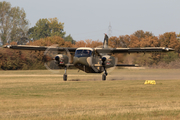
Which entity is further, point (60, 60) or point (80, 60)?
point (60, 60)

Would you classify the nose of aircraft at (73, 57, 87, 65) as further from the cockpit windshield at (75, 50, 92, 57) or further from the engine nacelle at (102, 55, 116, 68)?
the engine nacelle at (102, 55, 116, 68)

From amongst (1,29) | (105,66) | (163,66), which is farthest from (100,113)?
(1,29)

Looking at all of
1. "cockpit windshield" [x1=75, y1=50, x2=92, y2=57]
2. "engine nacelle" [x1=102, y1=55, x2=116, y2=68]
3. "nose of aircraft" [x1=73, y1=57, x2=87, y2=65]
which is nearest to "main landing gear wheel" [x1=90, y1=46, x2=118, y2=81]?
"engine nacelle" [x1=102, y1=55, x2=116, y2=68]

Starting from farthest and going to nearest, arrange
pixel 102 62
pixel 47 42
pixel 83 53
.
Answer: pixel 47 42, pixel 102 62, pixel 83 53

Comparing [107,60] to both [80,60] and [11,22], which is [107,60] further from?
[11,22]

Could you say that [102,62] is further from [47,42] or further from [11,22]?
[11,22]

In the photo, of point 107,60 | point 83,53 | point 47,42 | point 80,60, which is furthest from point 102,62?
point 47,42

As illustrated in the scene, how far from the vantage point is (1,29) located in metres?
111

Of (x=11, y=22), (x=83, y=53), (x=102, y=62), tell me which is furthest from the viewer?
(x=11, y=22)

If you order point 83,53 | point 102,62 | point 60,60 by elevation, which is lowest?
point 102,62

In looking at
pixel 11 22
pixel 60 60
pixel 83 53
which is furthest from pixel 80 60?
pixel 11 22

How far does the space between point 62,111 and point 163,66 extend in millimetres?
64088

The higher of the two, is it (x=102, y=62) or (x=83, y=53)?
(x=83, y=53)

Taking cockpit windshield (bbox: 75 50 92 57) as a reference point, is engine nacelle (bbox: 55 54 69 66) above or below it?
below
